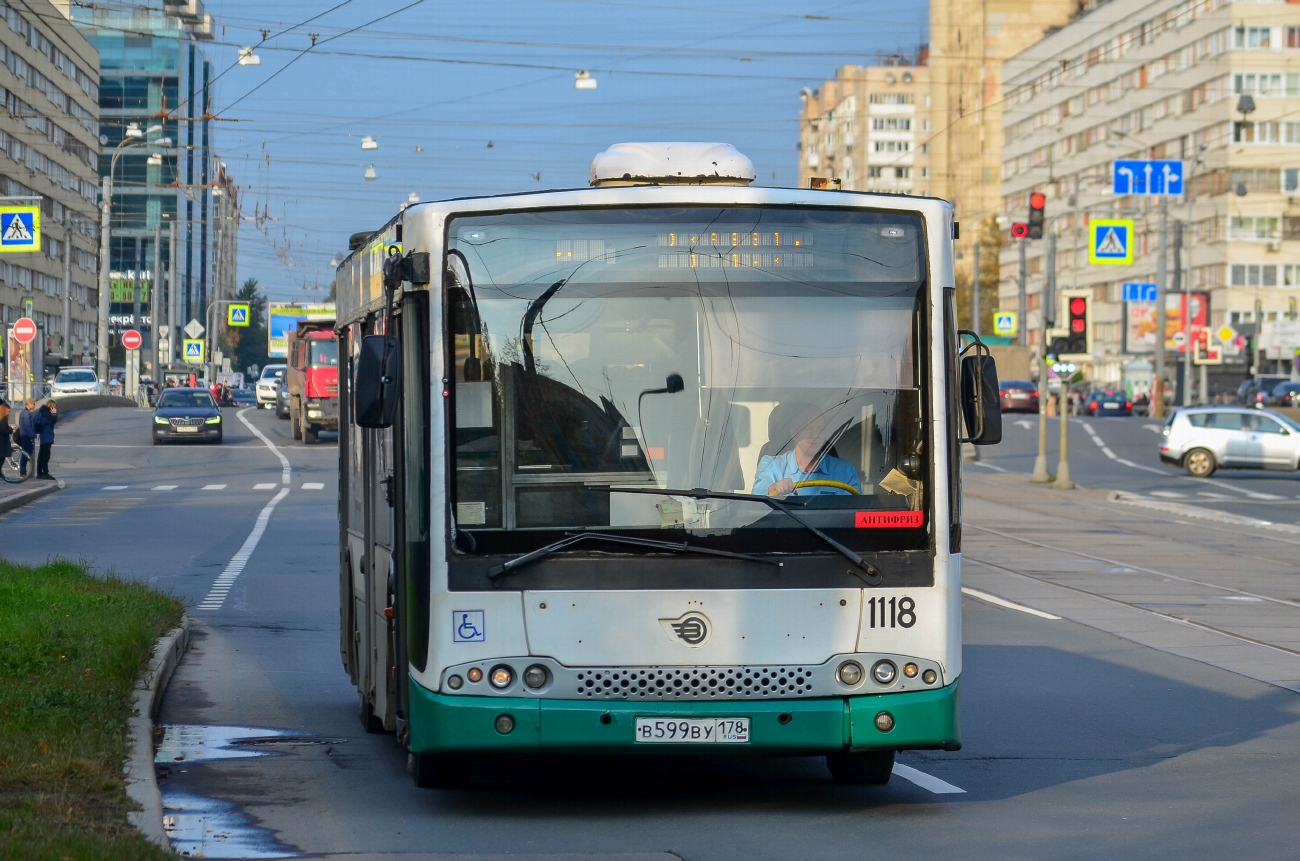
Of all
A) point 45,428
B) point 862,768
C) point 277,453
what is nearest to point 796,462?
point 862,768

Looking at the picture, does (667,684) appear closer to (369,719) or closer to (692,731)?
(692,731)

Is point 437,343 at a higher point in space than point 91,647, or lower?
higher

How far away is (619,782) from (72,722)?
8.26 ft

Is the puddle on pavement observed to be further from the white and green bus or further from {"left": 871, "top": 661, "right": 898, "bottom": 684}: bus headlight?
{"left": 871, "top": 661, "right": 898, "bottom": 684}: bus headlight

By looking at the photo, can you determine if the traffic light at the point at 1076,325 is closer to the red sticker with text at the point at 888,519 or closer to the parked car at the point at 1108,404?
the red sticker with text at the point at 888,519

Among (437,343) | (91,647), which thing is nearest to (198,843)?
(437,343)

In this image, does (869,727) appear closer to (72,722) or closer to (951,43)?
(72,722)

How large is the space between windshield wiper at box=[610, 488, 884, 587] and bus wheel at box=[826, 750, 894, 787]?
961mm

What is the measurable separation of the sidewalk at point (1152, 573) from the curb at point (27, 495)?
14970mm

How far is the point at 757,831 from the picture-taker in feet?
23.9

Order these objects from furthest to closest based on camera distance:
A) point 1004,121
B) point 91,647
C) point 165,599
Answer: point 1004,121 → point 165,599 → point 91,647

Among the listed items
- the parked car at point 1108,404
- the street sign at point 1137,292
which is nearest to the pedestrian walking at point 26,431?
the street sign at point 1137,292

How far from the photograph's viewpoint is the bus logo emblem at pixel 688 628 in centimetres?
732

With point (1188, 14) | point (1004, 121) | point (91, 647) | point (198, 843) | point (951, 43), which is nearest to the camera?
point (198, 843)
